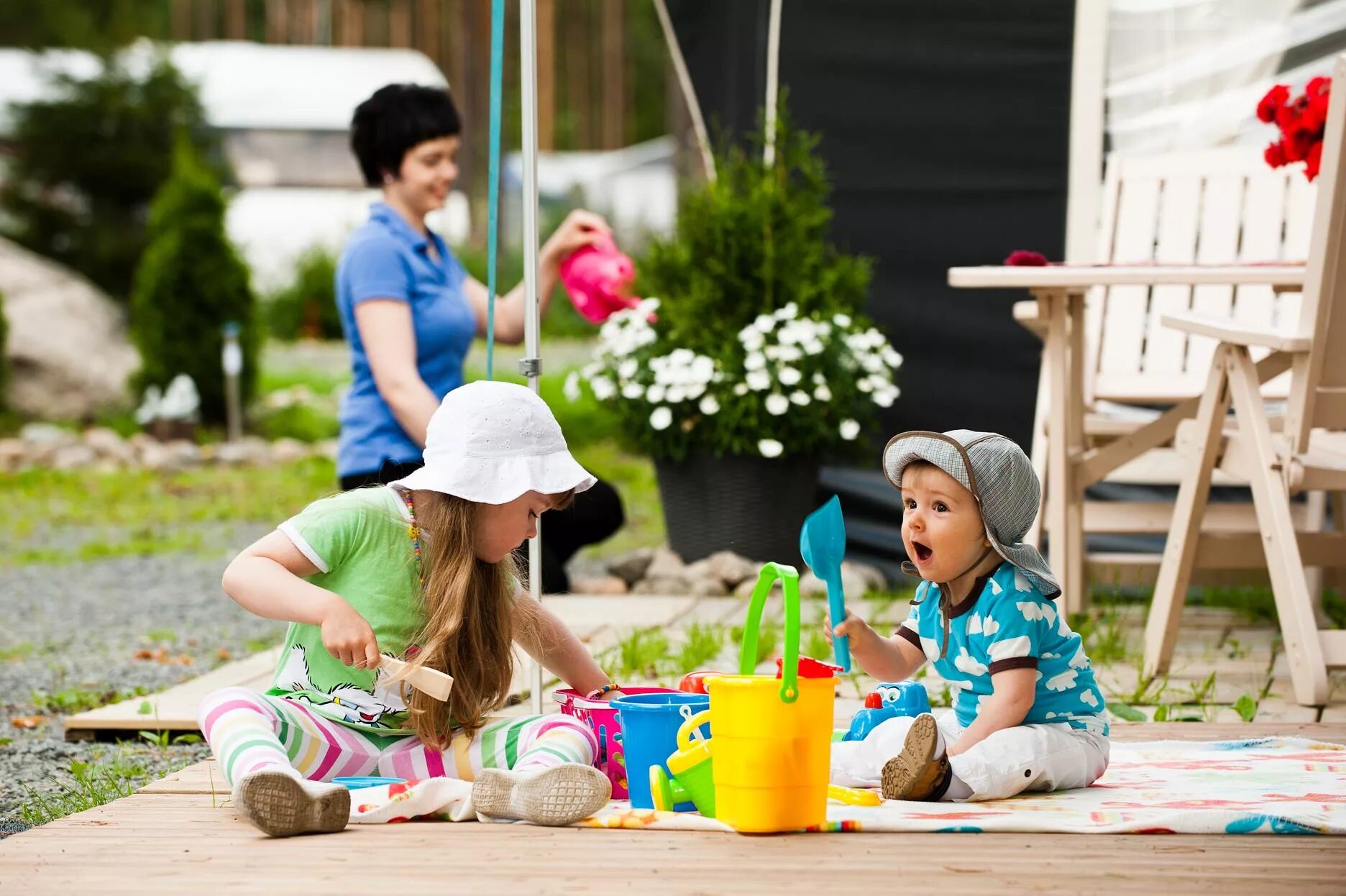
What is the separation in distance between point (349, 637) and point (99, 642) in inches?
104

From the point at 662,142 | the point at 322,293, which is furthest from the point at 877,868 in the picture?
the point at 662,142

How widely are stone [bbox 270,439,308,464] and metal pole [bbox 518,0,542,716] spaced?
7109mm

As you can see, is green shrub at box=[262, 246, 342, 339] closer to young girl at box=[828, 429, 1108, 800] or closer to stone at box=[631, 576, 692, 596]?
stone at box=[631, 576, 692, 596]

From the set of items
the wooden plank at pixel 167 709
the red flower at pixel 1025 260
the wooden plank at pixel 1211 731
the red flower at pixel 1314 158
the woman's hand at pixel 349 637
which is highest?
the red flower at pixel 1314 158

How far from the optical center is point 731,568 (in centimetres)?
481

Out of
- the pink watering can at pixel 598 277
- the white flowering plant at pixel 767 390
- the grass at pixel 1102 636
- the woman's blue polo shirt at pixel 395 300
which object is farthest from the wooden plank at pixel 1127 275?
the white flowering plant at pixel 767 390

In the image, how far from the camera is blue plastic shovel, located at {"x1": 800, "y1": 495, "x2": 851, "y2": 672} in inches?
80.7

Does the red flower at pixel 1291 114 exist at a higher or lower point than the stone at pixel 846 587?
higher

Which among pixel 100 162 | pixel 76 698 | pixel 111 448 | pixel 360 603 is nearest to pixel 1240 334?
pixel 360 603

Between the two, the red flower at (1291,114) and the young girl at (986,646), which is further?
the red flower at (1291,114)

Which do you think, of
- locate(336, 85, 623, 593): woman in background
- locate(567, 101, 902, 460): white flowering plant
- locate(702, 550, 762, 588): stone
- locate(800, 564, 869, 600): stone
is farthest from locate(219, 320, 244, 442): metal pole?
locate(336, 85, 623, 593): woman in background

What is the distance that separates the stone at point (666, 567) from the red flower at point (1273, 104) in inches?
85.3

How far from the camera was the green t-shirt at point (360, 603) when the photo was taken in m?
2.26

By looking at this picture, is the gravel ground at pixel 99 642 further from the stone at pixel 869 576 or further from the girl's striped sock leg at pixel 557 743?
the stone at pixel 869 576
